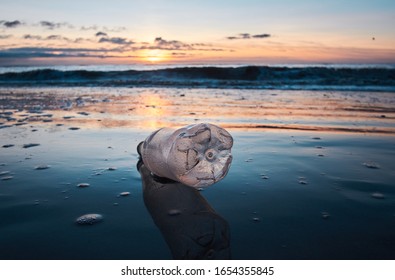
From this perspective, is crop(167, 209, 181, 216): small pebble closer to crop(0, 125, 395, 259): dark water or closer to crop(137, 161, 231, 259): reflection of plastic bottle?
crop(137, 161, 231, 259): reflection of plastic bottle

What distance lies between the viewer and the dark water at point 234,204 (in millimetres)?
1870

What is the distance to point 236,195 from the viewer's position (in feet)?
8.64

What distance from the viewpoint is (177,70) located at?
2477 cm

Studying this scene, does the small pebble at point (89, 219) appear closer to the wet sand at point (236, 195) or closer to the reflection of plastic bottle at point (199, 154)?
the wet sand at point (236, 195)

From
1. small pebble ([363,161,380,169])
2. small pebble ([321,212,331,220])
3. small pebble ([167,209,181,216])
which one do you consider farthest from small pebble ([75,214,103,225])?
small pebble ([363,161,380,169])

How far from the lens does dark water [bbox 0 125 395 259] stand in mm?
1870

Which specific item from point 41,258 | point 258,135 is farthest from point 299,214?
point 258,135

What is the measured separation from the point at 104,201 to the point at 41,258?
0.76 meters

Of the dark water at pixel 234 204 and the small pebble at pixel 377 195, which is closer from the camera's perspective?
the dark water at pixel 234 204

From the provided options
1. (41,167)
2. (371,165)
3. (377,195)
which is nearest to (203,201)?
(377,195)

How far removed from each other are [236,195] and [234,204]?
7.2 inches

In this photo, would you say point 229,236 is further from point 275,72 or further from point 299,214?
point 275,72

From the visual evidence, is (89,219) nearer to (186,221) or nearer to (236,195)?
(186,221)

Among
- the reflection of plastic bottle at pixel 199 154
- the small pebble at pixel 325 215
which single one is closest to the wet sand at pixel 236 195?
the small pebble at pixel 325 215
